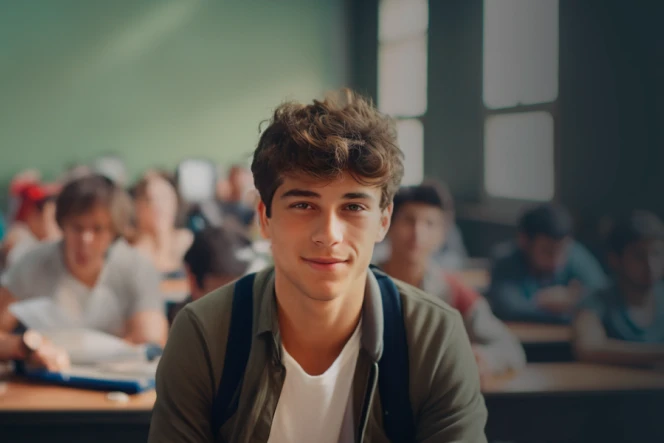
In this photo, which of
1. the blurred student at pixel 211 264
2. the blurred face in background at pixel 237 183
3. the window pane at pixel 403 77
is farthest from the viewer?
the blurred face in background at pixel 237 183

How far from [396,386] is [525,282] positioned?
174 cm

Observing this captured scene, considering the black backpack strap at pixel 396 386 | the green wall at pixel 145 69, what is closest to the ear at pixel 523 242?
the green wall at pixel 145 69

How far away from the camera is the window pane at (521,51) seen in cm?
319

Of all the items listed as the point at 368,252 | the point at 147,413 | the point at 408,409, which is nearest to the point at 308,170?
the point at 368,252

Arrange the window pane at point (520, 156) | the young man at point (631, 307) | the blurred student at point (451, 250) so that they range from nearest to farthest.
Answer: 1. the young man at point (631, 307)
2. the blurred student at point (451, 250)
3. the window pane at point (520, 156)

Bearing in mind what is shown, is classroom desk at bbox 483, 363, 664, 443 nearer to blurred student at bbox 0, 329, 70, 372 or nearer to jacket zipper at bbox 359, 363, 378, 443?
jacket zipper at bbox 359, 363, 378, 443

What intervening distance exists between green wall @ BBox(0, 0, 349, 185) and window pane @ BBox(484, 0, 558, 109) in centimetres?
76

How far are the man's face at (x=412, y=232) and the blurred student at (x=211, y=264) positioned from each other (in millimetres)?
523

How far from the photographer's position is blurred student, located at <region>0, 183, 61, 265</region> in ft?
10.5

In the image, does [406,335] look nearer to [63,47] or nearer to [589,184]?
[589,184]

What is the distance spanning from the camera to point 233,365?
3.91ft

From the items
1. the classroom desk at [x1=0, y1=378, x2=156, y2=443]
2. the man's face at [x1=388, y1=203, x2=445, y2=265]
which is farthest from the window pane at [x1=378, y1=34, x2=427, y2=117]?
the classroom desk at [x1=0, y1=378, x2=156, y2=443]

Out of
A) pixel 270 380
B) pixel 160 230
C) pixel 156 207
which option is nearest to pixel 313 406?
pixel 270 380

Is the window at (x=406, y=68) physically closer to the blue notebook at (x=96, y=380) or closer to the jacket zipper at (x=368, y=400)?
the blue notebook at (x=96, y=380)
